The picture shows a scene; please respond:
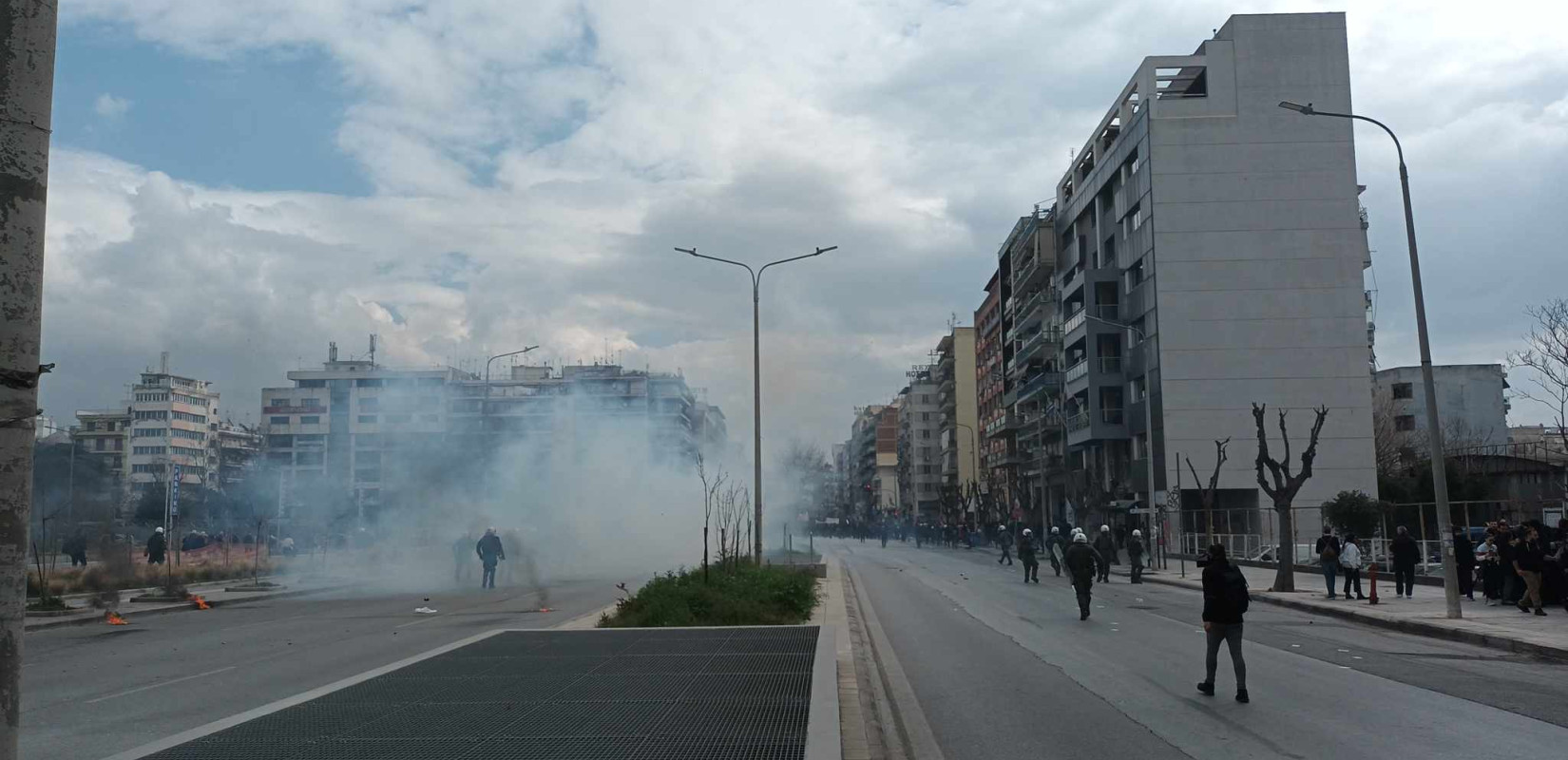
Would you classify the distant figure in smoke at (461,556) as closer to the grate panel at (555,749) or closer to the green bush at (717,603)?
the green bush at (717,603)

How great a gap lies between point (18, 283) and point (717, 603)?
1377 cm

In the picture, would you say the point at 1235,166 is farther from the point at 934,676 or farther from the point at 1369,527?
the point at 934,676

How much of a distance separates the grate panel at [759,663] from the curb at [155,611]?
53.4 ft

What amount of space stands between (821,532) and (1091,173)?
91.9m

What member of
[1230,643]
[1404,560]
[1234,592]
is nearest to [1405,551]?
[1404,560]

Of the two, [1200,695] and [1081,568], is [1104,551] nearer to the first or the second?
[1081,568]

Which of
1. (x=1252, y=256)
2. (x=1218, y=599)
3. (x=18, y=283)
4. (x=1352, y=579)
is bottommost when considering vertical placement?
(x=1352, y=579)

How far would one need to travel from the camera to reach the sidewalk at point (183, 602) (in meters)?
22.4

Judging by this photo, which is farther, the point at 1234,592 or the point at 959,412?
the point at 959,412

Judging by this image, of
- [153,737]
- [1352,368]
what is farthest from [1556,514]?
[153,737]

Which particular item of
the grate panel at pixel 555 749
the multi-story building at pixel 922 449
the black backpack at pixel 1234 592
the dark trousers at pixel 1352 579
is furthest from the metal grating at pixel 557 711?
the multi-story building at pixel 922 449

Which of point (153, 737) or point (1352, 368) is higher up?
point (1352, 368)

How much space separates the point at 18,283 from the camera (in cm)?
295

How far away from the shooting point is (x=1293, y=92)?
5581cm
